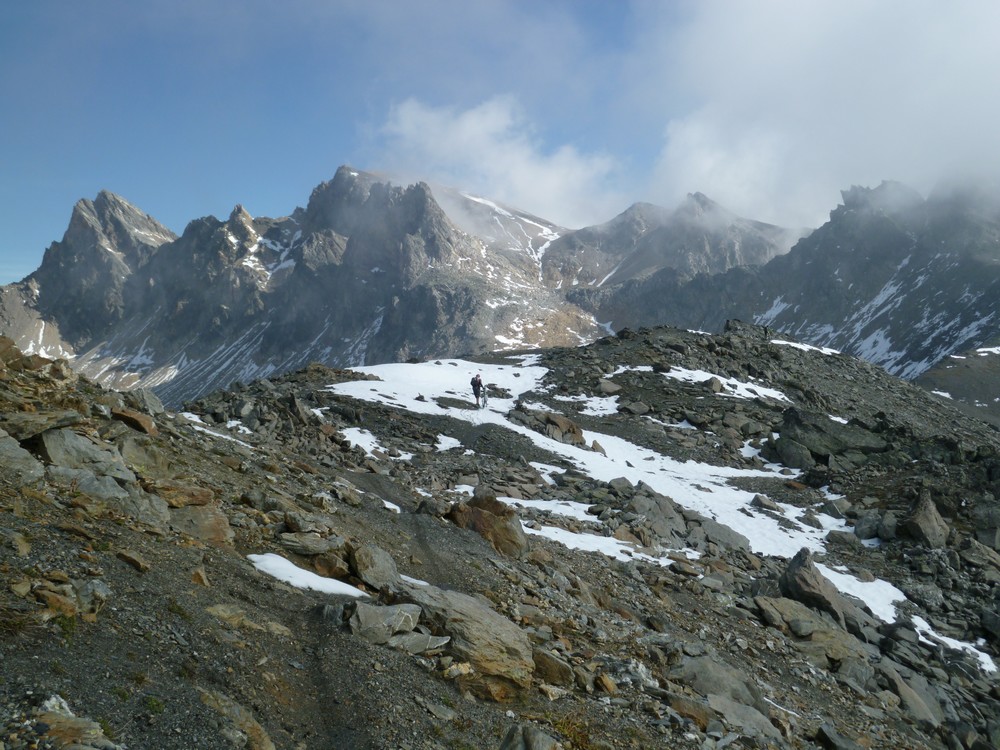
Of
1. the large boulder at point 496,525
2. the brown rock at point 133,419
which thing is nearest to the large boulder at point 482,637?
the large boulder at point 496,525

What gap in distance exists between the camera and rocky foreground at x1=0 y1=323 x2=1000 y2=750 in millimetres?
7344

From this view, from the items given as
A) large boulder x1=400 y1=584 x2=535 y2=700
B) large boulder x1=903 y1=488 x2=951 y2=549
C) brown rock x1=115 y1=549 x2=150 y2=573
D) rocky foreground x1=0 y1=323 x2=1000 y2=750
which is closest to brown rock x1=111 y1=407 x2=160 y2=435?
rocky foreground x1=0 y1=323 x2=1000 y2=750

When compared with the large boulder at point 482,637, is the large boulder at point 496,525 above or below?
above

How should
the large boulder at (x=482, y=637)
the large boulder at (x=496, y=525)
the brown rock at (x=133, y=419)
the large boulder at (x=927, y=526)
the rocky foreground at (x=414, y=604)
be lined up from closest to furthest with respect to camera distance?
1. the rocky foreground at (x=414, y=604)
2. the large boulder at (x=482, y=637)
3. the brown rock at (x=133, y=419)
4. the large boulder at (x=496, y=525)
5. the large boulder at (x=927, y=526)

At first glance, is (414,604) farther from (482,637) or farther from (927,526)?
(927,526)

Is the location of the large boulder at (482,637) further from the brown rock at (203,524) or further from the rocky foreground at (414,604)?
the brown rock at (203,524)

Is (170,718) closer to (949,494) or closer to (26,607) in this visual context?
(26,607)

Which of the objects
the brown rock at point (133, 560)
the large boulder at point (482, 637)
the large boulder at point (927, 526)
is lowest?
the large boulder at point (482, 637)

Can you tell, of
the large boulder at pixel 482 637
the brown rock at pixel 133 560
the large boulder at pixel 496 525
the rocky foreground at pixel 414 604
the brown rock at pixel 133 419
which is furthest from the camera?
the large boulder at pixel 496 525

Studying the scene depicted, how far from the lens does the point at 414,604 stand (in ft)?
34.2

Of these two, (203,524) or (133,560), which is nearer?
(133,560)

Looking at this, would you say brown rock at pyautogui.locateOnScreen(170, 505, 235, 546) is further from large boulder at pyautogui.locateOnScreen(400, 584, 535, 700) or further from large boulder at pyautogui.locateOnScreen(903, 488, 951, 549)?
large boulder at pyautogui.locateOnScreen(903, 488, 951, 549)

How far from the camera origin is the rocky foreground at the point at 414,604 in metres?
7.34

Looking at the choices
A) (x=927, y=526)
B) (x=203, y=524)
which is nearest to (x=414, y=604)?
(x=203, y=524)
